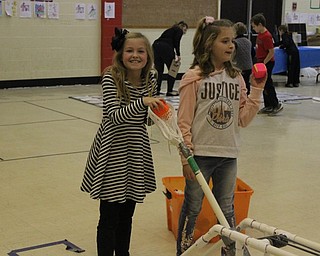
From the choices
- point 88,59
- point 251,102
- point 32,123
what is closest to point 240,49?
point 32,123

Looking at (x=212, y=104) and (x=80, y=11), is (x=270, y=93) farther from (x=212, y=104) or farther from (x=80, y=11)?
(x=212, y=104)

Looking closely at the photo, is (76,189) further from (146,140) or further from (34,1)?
(34,1)

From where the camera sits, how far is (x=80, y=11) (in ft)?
38.4

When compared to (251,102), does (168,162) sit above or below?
below

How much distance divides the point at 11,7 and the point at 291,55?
547cm

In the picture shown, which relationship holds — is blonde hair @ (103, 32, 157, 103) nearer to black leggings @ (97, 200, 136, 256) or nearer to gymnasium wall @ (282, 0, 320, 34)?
black leggings @ (97, 200, 136, 256)

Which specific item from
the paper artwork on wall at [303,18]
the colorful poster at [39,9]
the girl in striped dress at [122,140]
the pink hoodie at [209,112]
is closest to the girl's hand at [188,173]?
the pink hoodie at [209,112]

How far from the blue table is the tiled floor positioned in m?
3.40

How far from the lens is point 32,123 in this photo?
7691 mm

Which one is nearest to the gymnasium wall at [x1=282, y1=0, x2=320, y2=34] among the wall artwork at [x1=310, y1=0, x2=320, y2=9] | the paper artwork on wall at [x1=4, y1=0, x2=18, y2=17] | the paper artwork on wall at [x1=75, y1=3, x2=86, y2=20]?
the wall artwork at [x1=310, y1=0, x2=320, y2=9]

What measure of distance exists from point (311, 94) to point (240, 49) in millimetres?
3113

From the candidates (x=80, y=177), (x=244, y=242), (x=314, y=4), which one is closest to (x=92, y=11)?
(x=314, y=4)

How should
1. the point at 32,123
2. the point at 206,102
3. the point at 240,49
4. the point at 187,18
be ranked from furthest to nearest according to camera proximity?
the point at 187,18
the point at 240,49
the point at 32,123
the point at 206,102

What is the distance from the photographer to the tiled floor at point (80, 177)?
12.8 ft
